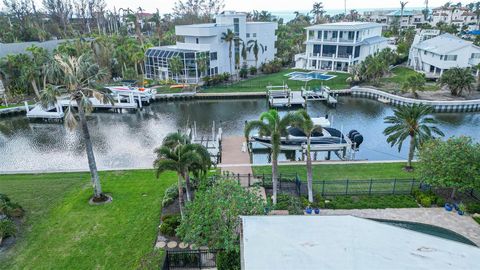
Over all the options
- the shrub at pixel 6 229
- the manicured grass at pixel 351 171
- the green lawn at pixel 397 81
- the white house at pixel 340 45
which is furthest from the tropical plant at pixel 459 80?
the shrub at pixel 6 229

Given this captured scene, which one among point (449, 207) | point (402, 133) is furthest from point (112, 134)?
point (449, 207)

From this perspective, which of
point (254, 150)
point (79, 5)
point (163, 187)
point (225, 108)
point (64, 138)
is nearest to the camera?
point (163, 187)

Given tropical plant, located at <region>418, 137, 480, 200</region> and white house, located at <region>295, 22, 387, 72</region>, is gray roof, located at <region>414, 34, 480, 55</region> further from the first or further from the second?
Result: tropical plant, located at <region>418, 137, 480, 200</region>

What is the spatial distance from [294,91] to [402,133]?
28412 mm

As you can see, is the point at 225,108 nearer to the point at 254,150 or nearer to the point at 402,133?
the point at 254,150

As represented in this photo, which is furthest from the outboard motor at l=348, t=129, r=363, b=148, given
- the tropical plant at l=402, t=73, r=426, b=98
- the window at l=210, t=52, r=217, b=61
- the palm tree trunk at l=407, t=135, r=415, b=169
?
the window at l=210, t=52, r=217, b=61

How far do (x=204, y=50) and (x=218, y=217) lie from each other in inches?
1852

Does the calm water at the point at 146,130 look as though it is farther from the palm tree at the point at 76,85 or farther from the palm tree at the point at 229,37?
the palm tree at the point at 229,37

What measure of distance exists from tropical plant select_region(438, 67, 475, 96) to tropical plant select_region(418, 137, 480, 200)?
3107cm

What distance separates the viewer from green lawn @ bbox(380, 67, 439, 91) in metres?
53.0

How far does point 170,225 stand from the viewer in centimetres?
1767

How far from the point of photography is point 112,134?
3781 cm

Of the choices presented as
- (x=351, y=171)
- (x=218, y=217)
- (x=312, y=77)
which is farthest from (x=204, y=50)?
(x=218, y=217)

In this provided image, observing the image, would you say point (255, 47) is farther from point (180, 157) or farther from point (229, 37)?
point (180, 157)
